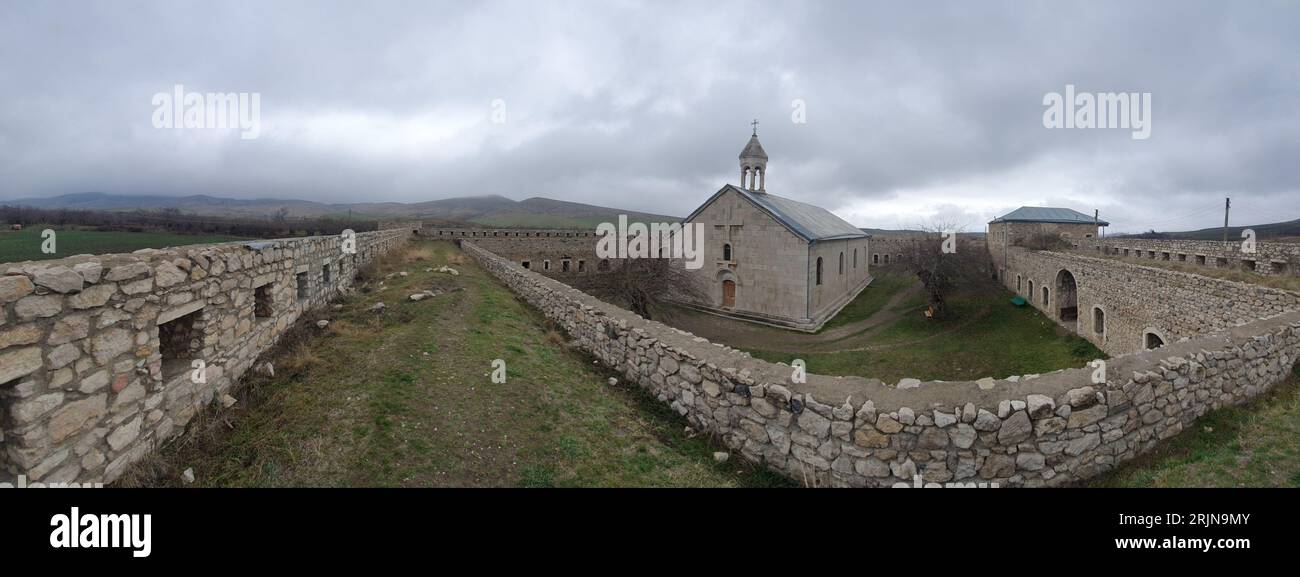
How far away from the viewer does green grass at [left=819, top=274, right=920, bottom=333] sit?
27.6m

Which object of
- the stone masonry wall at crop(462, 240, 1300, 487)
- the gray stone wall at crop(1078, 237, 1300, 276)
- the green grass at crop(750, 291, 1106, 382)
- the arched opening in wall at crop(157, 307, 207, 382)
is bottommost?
the green grass at crop(750, 291, 1106, 382)

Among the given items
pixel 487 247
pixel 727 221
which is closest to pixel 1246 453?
pixel 727 221

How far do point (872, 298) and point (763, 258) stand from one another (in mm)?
10835

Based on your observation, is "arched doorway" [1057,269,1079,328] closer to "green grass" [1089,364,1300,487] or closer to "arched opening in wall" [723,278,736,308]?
"arched opening in wall" [723,278,736,308]

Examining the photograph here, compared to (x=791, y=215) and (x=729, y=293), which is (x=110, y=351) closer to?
(x=729, y=293)

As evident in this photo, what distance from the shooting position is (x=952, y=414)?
4.88 meters

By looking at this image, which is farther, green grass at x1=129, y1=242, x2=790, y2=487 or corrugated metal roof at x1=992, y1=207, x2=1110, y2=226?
corrugated metal roof at x1=992, y1=207, x2=1110, y2=226

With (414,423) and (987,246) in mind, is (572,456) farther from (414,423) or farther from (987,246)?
(987,246)

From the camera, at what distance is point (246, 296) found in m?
6.73

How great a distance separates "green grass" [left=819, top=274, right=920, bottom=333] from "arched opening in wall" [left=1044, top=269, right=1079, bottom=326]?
832cm

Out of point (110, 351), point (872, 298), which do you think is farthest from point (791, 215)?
point (110, 351)

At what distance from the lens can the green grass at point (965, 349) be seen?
18.6 metres

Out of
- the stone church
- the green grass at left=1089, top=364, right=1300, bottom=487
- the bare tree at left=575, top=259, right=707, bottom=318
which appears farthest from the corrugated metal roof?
the green grass at left=1089, top=364, right=1300, bottom=487

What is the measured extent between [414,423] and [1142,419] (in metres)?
8.13
